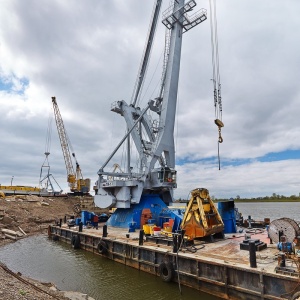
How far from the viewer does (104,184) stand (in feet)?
82.3

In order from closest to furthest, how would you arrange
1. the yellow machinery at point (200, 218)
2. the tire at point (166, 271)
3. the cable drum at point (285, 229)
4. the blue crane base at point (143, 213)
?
the cable drum at point (285, 229) → the tire at point (166, 271) → the yellow machinery at point (200, 218) → the blue crane base at point (143, 213)

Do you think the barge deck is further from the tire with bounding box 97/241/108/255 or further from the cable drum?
the cable drum

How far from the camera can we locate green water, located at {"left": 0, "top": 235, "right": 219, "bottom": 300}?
11.5 m

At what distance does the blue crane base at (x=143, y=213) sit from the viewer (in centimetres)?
2169

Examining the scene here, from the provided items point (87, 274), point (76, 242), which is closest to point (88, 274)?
point (87, 274)

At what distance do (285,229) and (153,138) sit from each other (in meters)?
16.3

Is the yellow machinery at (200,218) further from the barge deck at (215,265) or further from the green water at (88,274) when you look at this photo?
the green water at (88,274)

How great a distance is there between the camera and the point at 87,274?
14.6 metres

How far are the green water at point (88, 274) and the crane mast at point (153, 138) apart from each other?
19.8 ft

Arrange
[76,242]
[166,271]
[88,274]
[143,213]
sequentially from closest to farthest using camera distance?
[166,271] < [88,274] < [76,242] < [143,213]

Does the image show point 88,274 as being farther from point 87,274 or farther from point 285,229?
point 285,229

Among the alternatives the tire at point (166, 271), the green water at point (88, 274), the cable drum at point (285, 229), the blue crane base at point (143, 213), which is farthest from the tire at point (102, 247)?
the cable drum at point (285, 229)

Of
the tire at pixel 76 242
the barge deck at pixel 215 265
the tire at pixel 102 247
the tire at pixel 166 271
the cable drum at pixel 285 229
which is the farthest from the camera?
the tire at pixel 76 242

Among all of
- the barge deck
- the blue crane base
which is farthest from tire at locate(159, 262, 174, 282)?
the blue crane base
